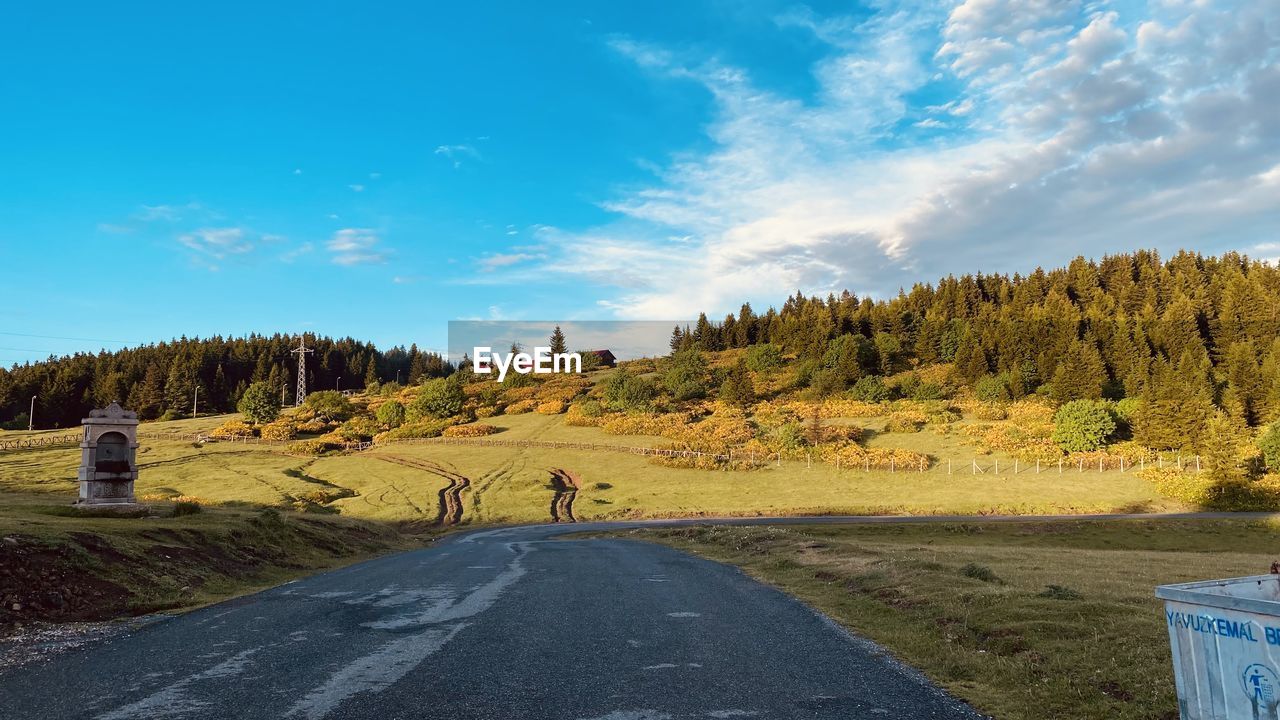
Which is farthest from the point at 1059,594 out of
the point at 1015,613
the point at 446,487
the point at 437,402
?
the point at 437,402

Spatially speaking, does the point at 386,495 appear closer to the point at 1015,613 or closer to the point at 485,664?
the point at 485,664

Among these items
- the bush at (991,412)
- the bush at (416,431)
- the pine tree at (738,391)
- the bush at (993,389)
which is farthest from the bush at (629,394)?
the bush at (993,389)

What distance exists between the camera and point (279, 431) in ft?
315

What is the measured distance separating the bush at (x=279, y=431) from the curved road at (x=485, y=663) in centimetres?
8795

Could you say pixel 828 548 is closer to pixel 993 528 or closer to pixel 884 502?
pixel 993 528

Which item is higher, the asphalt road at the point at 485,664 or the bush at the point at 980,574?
the asphalt road at the point at 485,664

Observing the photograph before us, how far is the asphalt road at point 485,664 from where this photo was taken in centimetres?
792

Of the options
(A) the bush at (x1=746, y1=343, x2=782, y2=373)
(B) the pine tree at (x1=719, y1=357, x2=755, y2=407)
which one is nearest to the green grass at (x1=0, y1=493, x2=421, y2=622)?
(B) the pine tree at (x1=719, y1=357, x2=755, y2=407)

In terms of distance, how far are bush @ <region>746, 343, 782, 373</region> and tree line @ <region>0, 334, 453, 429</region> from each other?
9069 centimetres

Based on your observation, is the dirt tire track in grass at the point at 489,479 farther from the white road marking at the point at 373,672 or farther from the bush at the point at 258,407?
the bush at the point at 258,407

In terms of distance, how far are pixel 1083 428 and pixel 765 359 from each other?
236 feet

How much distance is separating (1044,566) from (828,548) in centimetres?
726

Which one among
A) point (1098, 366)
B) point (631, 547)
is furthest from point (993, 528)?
point (1098, 366)

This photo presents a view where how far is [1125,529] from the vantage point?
136ft
